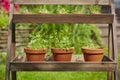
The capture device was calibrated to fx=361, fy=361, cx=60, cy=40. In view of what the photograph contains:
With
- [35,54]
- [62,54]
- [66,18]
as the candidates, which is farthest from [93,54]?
[35,54]

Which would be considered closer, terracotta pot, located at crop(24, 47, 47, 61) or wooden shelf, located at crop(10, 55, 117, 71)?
wooden shelf, located at crop(10, 55, 117, 71)

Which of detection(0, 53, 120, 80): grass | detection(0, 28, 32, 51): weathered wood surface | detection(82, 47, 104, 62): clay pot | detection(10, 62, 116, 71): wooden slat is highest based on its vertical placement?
detection(0, 28, 32, 51): weathered wood surface

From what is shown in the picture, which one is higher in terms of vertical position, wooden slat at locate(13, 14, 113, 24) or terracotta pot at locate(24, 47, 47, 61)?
wooden slat at locate(13, 14, 113, 24)

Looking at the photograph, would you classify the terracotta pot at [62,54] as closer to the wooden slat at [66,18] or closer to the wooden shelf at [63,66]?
the wooden shelf at [63,66]

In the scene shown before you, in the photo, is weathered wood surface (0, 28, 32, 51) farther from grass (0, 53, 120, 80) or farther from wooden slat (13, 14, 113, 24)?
wooden slat (13, 14, 113, 24)

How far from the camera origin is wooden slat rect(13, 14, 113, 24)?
316cm

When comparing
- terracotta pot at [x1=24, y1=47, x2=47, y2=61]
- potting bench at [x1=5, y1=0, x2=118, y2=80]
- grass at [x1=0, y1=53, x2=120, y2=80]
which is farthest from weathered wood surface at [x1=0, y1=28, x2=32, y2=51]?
terracotta pot at [x1=24, y1=47, x2=47, y2=61]

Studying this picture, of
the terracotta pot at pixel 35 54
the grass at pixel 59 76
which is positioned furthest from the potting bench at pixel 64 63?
the grass at pixel 59 76

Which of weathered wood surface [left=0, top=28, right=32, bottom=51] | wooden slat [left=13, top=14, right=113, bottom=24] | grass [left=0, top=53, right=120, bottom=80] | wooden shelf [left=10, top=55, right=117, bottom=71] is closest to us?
wooden shelf [left=10, top=55, right=117, bottom=71]

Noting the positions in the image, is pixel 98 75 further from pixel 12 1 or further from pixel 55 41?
pixel 12 1

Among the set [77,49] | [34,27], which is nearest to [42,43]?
[77,49]

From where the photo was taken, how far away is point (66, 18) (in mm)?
3170

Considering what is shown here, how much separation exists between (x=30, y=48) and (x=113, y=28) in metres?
0.77

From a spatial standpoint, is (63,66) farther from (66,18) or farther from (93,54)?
(66,18)
